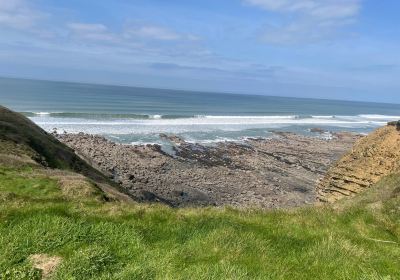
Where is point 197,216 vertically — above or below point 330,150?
above

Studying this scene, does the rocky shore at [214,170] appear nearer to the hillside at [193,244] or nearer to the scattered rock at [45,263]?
the hillside at [193,244]

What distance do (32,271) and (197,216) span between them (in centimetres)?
412

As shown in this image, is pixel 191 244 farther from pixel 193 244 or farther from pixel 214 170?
pixel 214 170

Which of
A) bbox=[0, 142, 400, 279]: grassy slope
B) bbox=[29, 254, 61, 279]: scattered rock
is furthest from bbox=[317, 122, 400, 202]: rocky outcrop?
bbox=[29, 254, 61, 279]: scattered rock

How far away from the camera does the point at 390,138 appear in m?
24.9

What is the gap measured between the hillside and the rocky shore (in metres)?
27.7

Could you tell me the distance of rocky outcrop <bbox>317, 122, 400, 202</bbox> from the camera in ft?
79.0

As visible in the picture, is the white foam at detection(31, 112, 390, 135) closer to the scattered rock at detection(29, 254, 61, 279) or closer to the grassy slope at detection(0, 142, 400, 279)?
the grassy slope at detection(0, 142, 400, 279)

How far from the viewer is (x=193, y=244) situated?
753 centimetres

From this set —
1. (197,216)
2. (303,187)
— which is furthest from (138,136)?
(197,216)

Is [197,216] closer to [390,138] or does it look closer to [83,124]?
[390,138]

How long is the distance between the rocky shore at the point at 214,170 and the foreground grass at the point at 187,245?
93.6 feet

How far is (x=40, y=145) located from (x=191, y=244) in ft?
80.3

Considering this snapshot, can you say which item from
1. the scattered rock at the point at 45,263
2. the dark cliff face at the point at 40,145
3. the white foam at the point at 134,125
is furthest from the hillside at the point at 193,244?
the white foam at the point at 134,125
